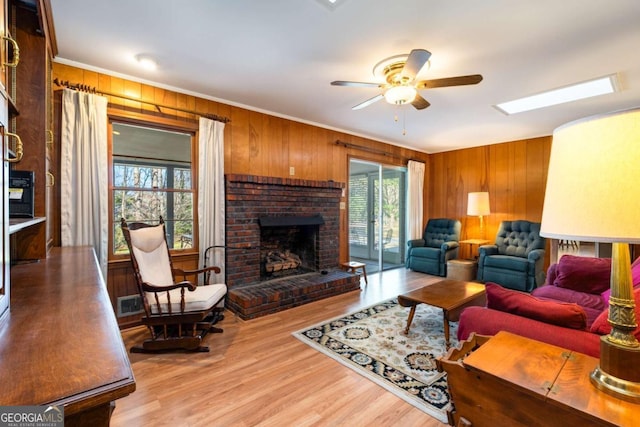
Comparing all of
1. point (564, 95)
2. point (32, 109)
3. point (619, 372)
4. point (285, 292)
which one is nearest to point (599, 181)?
point (619, 372)

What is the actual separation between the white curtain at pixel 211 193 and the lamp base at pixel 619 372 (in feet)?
10.6

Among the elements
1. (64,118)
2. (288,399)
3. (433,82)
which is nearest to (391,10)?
(433,82)

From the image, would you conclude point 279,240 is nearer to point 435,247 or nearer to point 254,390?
point 254,390

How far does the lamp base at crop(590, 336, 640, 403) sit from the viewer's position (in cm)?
92

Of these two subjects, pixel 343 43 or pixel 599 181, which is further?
pixel 343 43

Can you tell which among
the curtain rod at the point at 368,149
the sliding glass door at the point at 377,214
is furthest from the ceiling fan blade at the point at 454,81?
the sliding glass door at the point at 377,214

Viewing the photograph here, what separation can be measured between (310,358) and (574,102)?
4034 mm

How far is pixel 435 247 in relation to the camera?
225 inches

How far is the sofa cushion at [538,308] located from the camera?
144 cm

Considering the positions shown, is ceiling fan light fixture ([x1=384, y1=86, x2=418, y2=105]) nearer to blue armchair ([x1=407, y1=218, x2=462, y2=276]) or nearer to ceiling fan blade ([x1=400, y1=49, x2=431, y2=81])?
ceiling fan blade ([x1=400, y1=49, x2=431, y2=81])

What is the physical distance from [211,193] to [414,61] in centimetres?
244

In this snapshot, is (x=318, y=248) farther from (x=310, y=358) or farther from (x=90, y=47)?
(x=90, y=47)

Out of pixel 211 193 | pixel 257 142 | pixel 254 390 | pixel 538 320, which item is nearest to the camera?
pixel 538 320

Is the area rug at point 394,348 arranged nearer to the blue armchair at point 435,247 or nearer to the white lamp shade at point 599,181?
the white lamp shade at point 599,181
